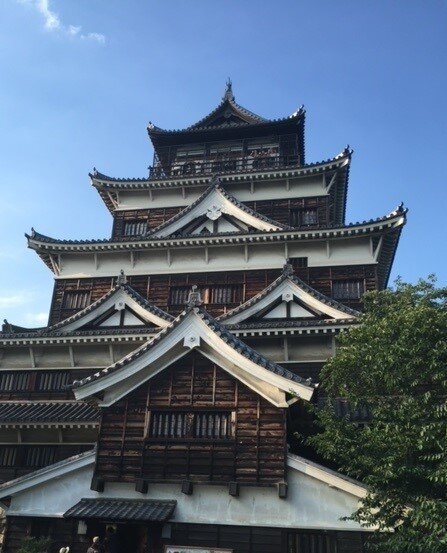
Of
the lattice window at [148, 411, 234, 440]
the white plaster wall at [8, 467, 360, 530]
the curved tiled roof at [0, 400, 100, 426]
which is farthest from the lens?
the curved tiled roof at [0, 400, 100, 426]

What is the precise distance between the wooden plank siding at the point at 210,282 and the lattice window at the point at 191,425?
8.74 m

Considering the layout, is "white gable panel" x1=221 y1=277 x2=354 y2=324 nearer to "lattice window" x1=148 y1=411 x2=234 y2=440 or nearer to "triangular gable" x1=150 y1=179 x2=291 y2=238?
"triangular gable" x1=150 y1=179 x2=291 y2=238

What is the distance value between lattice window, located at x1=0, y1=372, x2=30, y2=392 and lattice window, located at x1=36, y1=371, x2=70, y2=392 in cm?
60

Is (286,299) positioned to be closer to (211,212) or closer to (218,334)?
(218,334)

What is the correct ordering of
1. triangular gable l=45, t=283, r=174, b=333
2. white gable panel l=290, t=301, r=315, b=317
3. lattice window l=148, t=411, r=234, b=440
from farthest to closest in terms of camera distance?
triangular gable l=45, t=283, r=174, b=333, white gable panel l=290, t=301, r=315, b=317, lattice window l=148, t=411, r=234, b=440

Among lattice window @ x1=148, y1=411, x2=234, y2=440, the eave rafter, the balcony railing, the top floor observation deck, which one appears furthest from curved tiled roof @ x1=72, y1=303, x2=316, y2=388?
the balcony railing

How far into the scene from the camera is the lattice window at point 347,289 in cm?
2247

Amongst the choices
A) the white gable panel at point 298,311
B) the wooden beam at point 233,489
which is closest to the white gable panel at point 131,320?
the white gable panel at point 298,311

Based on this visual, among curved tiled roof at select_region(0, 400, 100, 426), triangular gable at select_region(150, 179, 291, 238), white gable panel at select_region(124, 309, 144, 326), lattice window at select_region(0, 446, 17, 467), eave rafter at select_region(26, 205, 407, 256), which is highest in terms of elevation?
triangular gable at select_region(150, 179, 291, 238)

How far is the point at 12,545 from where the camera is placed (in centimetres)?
1426

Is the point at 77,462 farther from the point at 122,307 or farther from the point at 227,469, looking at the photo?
the point at 122,307

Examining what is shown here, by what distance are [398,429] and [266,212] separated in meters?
16.7

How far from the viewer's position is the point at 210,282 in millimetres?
23594

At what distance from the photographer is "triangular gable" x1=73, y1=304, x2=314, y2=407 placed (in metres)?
13.8
